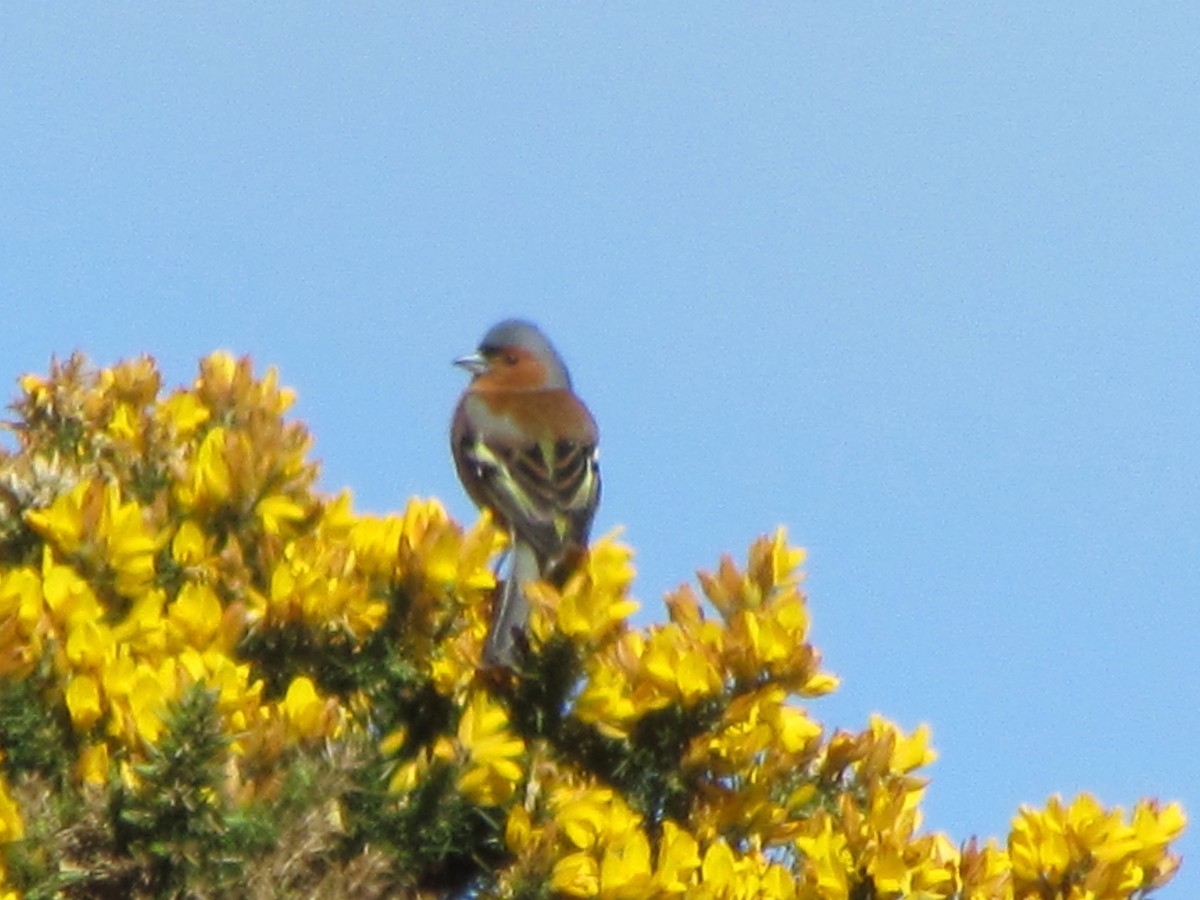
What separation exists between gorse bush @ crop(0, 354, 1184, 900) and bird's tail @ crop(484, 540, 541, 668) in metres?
0.04

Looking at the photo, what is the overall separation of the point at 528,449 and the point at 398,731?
312 cm

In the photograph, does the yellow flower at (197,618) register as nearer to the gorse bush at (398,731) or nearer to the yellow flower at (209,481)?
the gorse bush at (398,731)

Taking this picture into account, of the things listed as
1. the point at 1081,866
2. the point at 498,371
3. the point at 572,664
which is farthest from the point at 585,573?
the point at 498,371

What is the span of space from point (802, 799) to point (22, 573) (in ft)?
6.24

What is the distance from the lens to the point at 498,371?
9609mm

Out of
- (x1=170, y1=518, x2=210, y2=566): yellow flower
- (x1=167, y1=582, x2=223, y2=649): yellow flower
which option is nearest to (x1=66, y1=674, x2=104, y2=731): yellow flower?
(x1=167, y1=582, x2=223, y2=649): yellow flower

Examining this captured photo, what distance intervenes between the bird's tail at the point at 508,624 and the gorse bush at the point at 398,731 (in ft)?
0.14

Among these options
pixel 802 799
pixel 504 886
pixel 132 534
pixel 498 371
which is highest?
pixel 498 371

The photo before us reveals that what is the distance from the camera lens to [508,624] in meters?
5.18

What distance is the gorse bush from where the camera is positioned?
4.46m

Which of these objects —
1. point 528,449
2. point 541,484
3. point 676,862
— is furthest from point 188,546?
point 528,449

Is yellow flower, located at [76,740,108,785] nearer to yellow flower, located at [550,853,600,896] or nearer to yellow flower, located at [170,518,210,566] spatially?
yellow flower, located at [170,518,210,566]

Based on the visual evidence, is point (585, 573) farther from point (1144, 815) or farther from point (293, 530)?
point (1144, 815)

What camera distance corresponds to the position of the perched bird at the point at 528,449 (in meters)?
6.87
